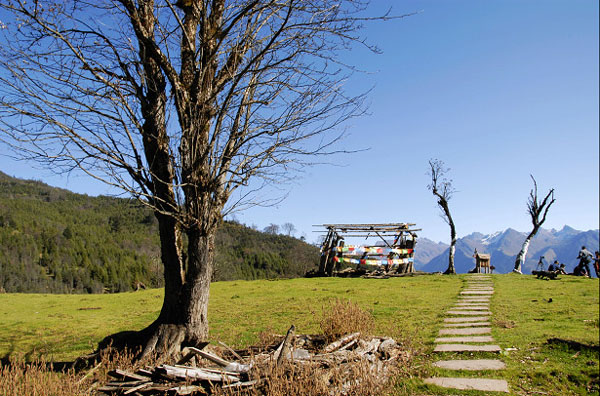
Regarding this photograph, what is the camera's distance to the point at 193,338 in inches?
246

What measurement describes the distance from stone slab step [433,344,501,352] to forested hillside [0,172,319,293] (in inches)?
2985

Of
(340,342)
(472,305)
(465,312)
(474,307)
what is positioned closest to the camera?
(340,342)

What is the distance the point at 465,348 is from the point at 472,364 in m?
0.68

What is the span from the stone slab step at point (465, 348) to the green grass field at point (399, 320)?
153 millimetres

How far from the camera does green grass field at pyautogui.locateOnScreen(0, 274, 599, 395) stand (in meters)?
5.20

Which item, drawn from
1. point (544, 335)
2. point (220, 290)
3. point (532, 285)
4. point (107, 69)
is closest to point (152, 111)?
point (107, 69)

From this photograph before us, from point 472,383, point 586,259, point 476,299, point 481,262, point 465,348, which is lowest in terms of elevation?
point 472,383

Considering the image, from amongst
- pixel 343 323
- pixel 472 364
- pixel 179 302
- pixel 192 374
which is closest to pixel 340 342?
pixel 343 323

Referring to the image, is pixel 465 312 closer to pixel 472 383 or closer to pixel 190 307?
pixel 472 383

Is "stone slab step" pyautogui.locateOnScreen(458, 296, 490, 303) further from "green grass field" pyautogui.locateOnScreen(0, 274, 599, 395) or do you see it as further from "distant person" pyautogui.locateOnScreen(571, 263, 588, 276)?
"distant person" pyautogui.locateOnScreen(571, 263, 588, 276)

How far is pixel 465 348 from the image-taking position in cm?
615

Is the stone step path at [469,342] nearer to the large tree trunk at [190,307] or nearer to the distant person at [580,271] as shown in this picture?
the large tree trunk at [190,307]

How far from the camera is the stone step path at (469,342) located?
4.80 meters

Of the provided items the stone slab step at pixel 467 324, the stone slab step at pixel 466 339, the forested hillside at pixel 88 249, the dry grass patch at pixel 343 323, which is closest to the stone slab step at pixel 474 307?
the stone slab step at pixel 467 324
